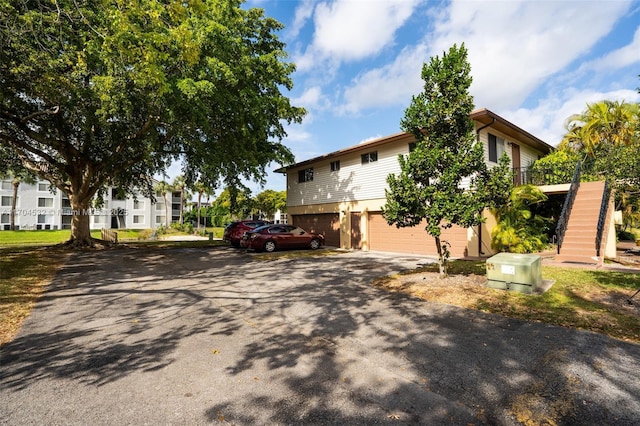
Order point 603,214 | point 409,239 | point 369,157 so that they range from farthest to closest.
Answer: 1. point 369,157
2. point 409,239
3. point 603,214

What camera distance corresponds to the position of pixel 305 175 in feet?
72.9

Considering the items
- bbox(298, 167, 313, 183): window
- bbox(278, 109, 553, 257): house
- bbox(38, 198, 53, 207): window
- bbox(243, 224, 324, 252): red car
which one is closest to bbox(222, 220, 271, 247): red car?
bbox(243, 224, 324, 252): red car

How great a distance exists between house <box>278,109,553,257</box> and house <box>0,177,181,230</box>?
37904 millimetres

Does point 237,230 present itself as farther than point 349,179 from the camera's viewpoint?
Yes

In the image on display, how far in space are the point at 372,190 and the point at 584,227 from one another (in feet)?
30.4

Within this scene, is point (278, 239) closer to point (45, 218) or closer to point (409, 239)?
point (409, 239)

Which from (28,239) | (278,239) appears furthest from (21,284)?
(28,239)

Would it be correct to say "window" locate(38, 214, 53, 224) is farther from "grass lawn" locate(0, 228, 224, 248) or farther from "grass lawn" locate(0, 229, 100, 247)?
"grass lawn" locate(0, 229, 100, 247)

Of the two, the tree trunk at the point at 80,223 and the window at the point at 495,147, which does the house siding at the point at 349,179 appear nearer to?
the window at the point at 495,147

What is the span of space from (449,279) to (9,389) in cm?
888

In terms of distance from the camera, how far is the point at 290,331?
553 centimetres

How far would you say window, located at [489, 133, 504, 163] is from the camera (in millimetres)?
15353

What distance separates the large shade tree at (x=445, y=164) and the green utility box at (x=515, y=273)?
1.23 metres

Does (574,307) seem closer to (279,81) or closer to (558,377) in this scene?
(558,377)
